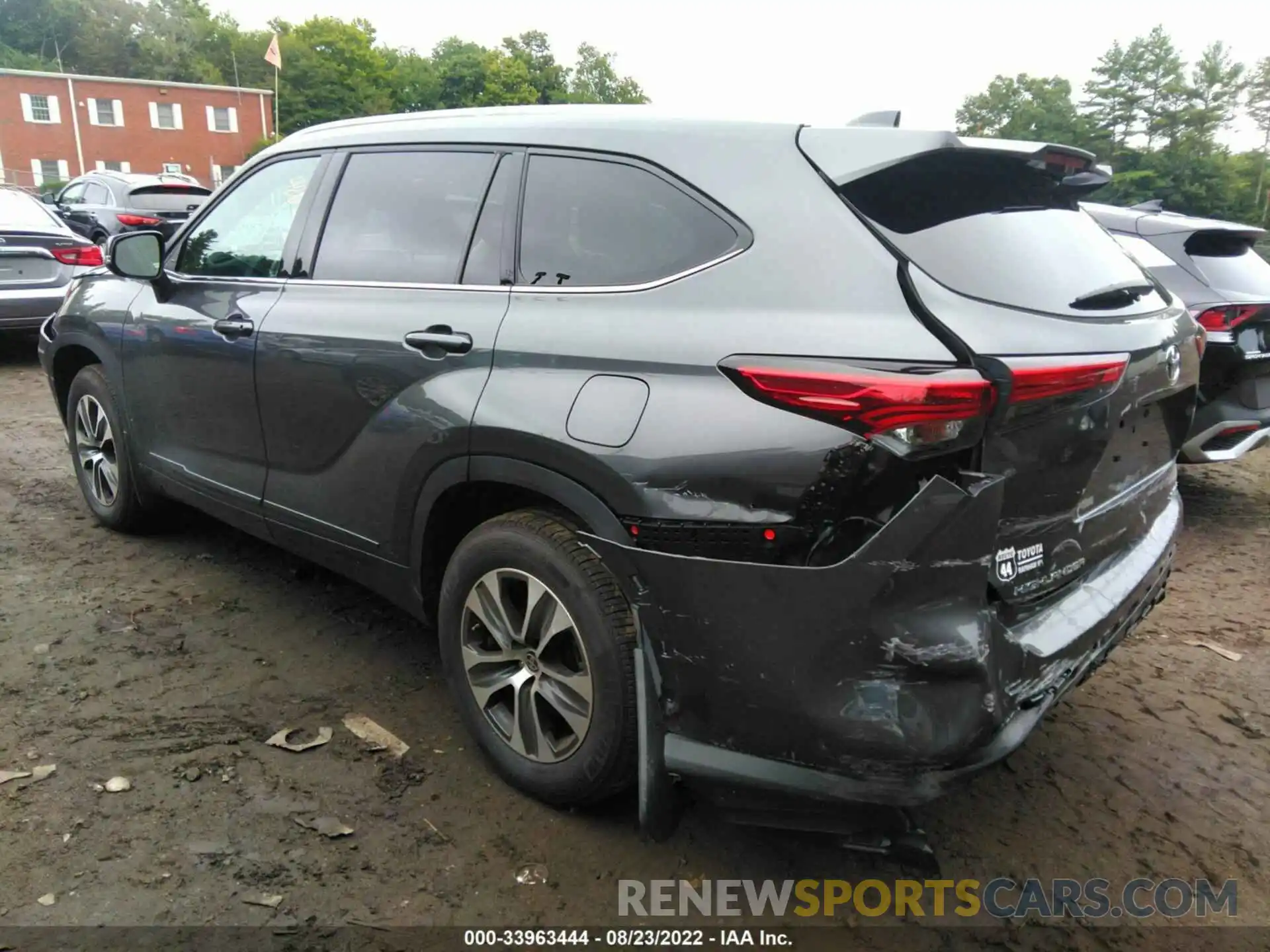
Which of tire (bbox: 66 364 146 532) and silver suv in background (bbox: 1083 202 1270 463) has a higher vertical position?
silver suv in background (bbox: 1083 202 1270 463)

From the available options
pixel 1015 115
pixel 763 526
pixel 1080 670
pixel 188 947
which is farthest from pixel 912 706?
pixel 1015 115

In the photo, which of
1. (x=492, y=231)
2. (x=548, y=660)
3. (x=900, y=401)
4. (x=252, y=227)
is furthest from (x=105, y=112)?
(x=900, y=401)

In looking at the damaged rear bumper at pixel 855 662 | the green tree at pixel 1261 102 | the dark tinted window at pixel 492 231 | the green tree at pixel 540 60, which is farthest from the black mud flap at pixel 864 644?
the green tree at pixel 540 60

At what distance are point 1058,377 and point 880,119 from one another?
81 centimetres

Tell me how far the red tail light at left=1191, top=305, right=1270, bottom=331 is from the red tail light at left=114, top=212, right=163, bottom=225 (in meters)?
14.9

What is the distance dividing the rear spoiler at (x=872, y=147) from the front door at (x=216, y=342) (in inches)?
78.0

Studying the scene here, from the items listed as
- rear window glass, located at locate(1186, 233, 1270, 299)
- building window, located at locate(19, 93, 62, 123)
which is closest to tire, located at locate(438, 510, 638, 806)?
rear window glass, located at locate(1186, 233, 1270, 299)

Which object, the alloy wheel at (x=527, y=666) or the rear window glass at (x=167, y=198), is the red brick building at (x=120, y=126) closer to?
the rear window glass at (x=167, y=198)

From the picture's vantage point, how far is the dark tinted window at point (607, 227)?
2.28m

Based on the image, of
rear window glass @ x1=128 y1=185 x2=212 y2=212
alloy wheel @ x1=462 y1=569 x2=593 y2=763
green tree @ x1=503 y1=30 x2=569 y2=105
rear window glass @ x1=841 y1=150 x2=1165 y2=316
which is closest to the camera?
rear window glass @ x1=841 y1=150 x2=1165 y2=316

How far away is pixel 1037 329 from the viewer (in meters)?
2.05

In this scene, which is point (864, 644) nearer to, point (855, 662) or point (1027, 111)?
point (855, 662)

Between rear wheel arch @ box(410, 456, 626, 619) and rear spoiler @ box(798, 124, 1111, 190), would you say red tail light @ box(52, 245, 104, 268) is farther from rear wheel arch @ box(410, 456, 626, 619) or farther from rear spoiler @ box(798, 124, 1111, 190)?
rear spoiler @ box(798, 124, 1111, 190)

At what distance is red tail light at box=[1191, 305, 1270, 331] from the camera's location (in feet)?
15.7
